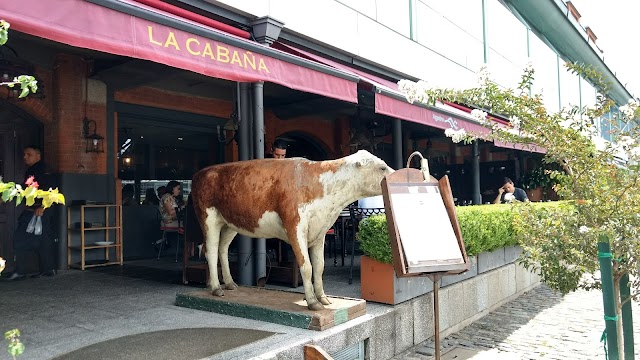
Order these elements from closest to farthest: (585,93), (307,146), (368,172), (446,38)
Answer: (368,172), (446,38), (307,146), (585,93)

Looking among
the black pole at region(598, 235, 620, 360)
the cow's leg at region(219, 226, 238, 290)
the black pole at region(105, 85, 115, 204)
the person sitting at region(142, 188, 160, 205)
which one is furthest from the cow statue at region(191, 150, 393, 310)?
the person sitting at region(142, 188, 160, 205)

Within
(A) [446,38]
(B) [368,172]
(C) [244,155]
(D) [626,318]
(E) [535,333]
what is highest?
(A) [446,38]

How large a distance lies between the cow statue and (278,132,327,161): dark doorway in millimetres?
7826

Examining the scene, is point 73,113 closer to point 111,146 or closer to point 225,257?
point 111,146

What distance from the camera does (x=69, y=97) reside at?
7.68 meters

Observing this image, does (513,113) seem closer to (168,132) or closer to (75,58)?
(75,58)

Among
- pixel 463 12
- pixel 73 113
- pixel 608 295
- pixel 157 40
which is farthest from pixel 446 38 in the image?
pixel 608 295

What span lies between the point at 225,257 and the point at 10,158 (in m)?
4.33

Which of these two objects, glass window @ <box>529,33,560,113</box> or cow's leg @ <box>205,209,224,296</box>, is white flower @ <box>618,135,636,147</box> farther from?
glass window @ <box>529,33,560,113</box>

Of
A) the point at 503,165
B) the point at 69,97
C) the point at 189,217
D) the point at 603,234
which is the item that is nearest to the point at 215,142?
the point at 69,97

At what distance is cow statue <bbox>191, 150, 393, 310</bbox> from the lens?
13.6 ft

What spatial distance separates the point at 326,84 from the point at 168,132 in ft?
19.3

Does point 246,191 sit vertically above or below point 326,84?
below

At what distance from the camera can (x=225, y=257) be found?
511 cm
